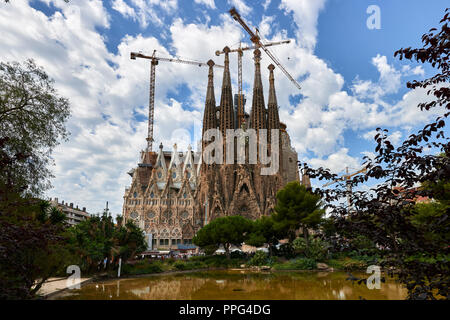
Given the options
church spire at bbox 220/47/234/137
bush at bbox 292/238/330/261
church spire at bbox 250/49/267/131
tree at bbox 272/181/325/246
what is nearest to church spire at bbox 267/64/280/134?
church spire at bbox 250/49/267/131

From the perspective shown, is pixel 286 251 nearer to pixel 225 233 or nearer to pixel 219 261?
pixel 225 233

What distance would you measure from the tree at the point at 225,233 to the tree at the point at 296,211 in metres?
3.61

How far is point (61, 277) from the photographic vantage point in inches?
702

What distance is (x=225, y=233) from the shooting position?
28.5 metres

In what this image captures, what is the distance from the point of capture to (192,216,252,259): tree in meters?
28.5

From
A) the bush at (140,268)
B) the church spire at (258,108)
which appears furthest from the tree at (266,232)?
the church spire at (258,108)

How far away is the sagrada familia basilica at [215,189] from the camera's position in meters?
53.7

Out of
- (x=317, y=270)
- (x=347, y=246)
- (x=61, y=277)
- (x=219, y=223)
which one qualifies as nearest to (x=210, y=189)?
(x=219, y=223)

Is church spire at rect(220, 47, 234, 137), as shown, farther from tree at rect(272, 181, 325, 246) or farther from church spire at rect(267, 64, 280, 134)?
tree at rect(272, 181, 325, 246)

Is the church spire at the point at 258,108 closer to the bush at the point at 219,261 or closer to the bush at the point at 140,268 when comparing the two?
the bush at the point at 219,261

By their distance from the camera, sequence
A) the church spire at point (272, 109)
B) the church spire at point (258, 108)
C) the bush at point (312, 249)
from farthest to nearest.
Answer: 1. the church spire at point (272, 109)
2. the church spire at point (258, 108)
3. the bush at point (312, 249)

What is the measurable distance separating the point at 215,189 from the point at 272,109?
20.5 metres
